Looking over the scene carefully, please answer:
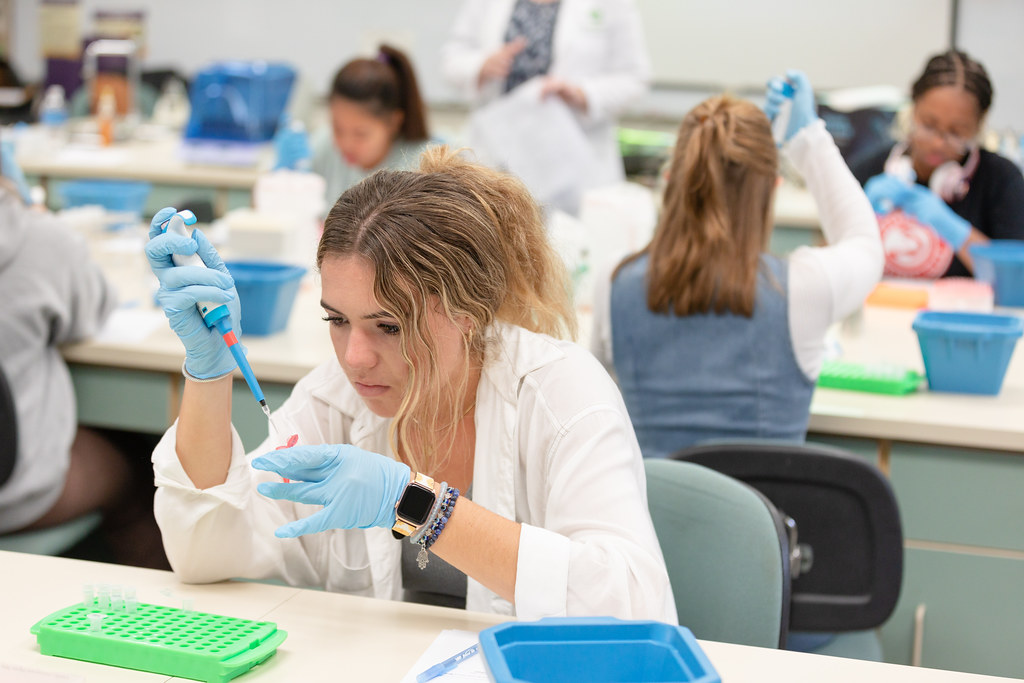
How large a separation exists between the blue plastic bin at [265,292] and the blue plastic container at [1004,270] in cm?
165

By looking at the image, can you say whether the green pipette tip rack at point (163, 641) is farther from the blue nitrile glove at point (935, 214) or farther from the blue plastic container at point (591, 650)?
the blue nitrile glove at point (935, 214)

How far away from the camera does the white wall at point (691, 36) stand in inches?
189

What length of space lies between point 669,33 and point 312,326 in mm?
3377

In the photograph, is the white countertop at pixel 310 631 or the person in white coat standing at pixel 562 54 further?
the person in white coat standing at pixel 562 54

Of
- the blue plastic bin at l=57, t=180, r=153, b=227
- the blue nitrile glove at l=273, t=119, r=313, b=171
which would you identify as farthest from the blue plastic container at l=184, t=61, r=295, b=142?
the blue nitrile glove at l=273, t=119, r=313, b=171

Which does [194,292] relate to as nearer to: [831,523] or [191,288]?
[191,288]

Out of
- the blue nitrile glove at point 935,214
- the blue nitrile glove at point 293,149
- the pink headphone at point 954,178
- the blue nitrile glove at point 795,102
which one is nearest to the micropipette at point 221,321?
the blue nitrile glove at point 795,102

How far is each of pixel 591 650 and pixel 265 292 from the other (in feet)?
4.70

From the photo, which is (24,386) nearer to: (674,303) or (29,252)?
(29,252)

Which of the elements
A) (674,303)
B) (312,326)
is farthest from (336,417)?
(312,326)

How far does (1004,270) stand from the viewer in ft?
8.46

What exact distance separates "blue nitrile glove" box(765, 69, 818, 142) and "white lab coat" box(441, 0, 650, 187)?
1490mm

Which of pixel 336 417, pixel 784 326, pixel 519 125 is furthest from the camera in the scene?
pixel 519 125

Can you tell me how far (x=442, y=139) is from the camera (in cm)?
362
